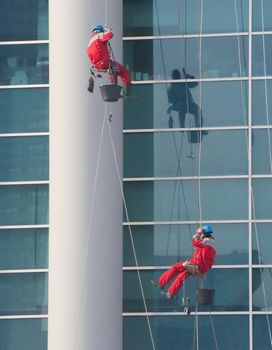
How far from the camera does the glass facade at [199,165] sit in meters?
22.2

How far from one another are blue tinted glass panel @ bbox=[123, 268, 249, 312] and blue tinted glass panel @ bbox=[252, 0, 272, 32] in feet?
11.6

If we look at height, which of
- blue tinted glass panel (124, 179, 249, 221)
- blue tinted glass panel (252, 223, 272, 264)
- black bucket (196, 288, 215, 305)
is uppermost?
blue tinted glass panel (124, 179, 249, 221)

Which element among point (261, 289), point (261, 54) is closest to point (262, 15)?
point (261, 54)

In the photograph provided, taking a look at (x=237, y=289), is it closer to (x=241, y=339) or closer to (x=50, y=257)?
(x=241, y=339)

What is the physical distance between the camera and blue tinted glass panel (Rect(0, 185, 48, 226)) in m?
22.6

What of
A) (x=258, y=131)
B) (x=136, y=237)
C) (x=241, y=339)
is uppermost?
(x=258, y=131)

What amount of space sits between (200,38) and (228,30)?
0.42 m

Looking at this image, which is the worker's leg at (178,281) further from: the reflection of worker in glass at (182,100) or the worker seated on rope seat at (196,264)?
the reflection of worker in glass at (182,100)

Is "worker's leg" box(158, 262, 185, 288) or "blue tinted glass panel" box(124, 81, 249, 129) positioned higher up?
"blue tinted glass panel" box(124, 81, 249, 129)

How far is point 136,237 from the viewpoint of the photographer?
73.9ft

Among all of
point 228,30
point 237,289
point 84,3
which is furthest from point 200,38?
point 237,289

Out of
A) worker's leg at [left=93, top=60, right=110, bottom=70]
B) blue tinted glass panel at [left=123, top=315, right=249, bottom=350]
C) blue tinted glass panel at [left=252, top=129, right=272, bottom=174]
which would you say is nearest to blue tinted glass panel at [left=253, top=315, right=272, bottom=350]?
blue tinted glass panel at [left=123, top=315, right=249, bottom=350]

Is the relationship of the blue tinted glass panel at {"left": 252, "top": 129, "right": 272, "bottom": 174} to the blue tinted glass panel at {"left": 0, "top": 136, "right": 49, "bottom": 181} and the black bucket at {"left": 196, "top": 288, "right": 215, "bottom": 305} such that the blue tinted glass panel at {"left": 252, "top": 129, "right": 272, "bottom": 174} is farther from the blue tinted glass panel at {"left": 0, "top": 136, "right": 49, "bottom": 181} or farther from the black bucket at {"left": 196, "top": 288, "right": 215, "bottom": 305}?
the blue tinted glass panel at {"left": 0, "top": 136, "right": 49, "bottom": 181}

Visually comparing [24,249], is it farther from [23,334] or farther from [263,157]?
[263,157]
